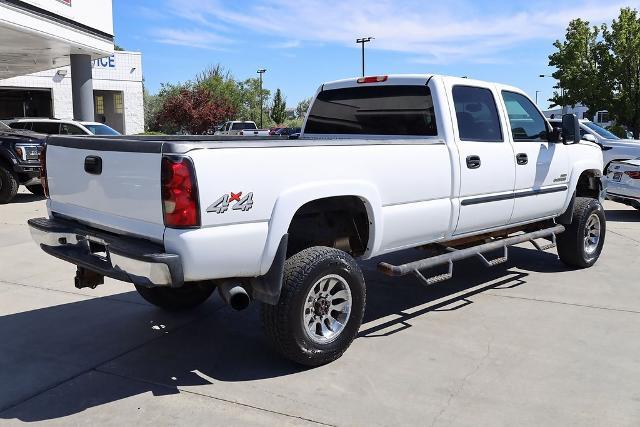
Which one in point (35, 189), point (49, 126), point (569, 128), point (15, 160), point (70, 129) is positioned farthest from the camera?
point (49, 126)

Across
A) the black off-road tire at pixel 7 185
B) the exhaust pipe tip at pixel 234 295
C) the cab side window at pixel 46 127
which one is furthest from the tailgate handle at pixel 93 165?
the cab side window at pixel 46 127

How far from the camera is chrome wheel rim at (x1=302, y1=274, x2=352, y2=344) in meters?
4.24

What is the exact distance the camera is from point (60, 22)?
16.1m

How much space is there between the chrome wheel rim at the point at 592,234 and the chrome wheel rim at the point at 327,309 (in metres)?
4.03

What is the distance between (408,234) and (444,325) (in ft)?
3.04

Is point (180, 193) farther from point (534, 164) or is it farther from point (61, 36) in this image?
point (61, 36)

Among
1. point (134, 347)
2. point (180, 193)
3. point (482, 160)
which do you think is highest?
point (482, 160)

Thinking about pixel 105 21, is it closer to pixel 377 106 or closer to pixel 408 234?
pixel 377 106

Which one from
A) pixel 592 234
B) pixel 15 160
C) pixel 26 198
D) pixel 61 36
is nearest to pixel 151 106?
pixel 61 36

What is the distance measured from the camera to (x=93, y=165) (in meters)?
4.05

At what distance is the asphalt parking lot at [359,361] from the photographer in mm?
3631

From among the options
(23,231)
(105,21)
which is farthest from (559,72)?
(23,231)

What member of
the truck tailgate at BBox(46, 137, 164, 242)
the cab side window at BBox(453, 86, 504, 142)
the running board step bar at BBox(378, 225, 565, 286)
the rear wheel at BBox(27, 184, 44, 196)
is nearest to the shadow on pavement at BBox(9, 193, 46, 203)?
the rear wheel at BBox(27, 184, 44, 196)

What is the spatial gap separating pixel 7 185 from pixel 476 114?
10428 mm
